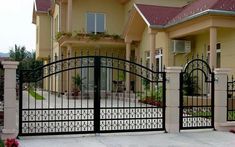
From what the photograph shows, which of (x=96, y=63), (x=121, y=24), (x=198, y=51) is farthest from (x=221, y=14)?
(x=121, y=24)

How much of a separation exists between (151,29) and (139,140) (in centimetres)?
1104

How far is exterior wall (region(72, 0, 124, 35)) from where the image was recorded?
25.1 meters

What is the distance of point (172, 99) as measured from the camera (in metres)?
10.1

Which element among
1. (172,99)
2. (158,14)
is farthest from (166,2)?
(172,99)

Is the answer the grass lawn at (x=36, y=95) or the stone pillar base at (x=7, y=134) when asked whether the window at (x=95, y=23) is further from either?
the stone pillar base at (x=7, y=134)

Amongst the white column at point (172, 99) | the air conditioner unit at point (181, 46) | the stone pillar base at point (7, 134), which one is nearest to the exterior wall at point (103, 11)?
the air conditioner unit at point (181, 46)

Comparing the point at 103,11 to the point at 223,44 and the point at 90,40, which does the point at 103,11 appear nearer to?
the point at 90,40

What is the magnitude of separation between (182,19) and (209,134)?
8.34 meters

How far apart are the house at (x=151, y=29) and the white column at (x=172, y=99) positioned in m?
5.65

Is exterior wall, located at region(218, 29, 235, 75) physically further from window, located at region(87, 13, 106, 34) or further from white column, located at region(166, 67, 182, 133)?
window, located at region(87, 13, 106, 34)

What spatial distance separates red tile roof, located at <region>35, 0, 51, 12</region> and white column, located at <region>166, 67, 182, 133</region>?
24.1 metres

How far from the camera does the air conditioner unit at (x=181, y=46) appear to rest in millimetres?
19000

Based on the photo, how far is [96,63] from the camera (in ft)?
31.9

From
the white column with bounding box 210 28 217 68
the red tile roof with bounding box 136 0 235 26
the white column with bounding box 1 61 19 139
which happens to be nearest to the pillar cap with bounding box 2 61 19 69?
the white column with bounding box 1 61 19 139
